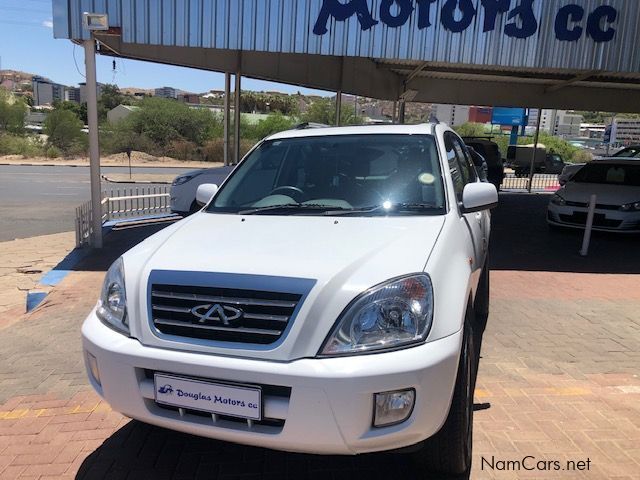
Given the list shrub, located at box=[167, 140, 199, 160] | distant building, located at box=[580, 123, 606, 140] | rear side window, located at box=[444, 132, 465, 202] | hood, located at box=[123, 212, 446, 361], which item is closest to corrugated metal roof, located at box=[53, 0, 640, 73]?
rear side window, located at box=[444, 132, 465, 202]

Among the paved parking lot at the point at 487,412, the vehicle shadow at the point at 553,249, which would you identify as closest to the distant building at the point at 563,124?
the vehicle shadow at the point at 553,249

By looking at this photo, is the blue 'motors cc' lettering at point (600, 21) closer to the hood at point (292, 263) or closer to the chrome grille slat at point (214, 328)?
the hood at point (292, 263)

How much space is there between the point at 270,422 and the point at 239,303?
515 mm

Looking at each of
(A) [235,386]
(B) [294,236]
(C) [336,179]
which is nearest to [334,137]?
(C) [336,179]

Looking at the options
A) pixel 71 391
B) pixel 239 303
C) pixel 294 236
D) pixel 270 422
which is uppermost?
pixel 294 236

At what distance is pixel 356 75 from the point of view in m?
14.8

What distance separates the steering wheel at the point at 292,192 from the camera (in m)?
3.50

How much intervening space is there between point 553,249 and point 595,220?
1.30 metres

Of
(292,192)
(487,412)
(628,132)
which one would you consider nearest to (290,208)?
(292,192)

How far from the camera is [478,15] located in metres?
8.40

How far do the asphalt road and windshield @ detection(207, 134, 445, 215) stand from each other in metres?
8.33

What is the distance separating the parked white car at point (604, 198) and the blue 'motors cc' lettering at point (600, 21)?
9.11ft

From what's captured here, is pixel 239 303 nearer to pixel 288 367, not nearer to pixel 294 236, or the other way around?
pixel 288 367

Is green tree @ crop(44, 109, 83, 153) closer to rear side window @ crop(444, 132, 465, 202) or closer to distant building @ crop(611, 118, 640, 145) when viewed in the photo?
rear side window @ crop(444, 132, 465, 202)
